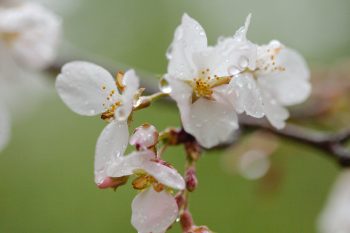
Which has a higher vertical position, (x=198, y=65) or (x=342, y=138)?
(x=198, y=65)

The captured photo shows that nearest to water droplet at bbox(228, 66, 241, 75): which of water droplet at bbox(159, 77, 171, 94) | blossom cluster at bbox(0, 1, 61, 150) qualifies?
water droplet at bbox(159, 77, 171, 94)

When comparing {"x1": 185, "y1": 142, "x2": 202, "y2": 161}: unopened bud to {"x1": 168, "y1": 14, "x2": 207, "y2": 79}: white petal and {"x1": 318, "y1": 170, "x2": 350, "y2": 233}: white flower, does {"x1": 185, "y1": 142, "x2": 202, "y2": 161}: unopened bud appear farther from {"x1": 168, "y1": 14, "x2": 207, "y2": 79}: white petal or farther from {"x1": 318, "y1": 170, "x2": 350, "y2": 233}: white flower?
{"x1": 318, "y1": 170, "x2": 350, "y2": 233}: white flower

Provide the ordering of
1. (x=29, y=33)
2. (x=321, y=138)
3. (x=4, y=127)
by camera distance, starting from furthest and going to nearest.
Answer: (x=29, y=33) < (x=321, y=138) < (x=4, y=127)

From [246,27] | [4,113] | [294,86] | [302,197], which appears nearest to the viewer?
[246,27]

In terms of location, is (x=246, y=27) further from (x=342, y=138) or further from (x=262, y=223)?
(x=262, y=223)

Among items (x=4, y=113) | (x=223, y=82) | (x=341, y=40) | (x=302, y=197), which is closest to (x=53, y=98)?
(x=302, y=197)

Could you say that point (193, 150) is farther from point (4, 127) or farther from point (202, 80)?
point (4, 127)

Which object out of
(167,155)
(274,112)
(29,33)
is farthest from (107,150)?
(167,155)
